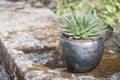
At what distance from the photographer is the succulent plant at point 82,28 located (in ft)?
6.92

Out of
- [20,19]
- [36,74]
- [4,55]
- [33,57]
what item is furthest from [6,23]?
[36,74]

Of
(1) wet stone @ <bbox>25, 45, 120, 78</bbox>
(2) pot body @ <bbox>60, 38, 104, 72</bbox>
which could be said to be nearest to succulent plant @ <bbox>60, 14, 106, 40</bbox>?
(2) pot body @ <bbox>60, 38, 104, 72</bbox>

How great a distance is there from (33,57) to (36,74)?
0.33 metres

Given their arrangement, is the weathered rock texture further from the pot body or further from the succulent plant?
the succulent plant

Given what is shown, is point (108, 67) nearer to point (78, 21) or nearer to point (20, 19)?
point (78, 21)

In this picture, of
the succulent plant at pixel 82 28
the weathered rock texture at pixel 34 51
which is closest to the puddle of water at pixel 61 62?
the weathered rock texture at pixel 34 51

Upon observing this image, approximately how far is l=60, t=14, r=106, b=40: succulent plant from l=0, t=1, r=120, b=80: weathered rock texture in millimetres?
263

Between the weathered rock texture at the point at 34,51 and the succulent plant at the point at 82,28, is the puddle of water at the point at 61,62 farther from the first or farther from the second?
the succulent plant at the point at 82,28

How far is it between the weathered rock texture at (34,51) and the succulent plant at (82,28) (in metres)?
0.26

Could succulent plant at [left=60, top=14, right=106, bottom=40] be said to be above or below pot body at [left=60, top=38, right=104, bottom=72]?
above

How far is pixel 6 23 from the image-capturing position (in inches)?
136

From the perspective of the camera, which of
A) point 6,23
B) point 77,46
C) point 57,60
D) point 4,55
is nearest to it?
point 77,46

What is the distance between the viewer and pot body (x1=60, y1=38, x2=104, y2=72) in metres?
2.10

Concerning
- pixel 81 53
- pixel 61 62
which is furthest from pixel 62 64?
pixel 81 53
